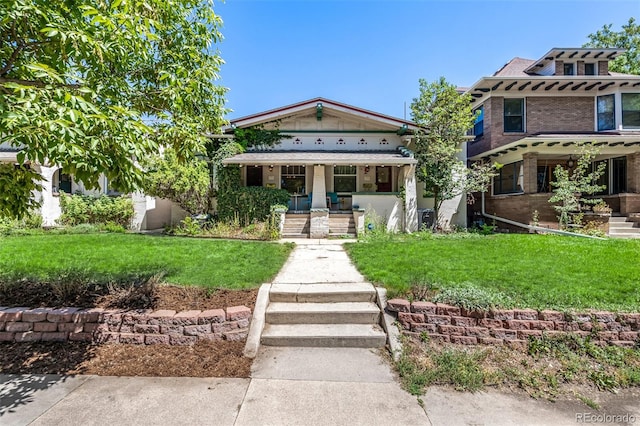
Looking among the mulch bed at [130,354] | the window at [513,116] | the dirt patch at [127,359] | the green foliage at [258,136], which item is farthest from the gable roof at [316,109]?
the dirt patch at [127,359]

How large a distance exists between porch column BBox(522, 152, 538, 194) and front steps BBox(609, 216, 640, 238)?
3.18 m

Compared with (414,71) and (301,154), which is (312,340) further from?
(414,71)

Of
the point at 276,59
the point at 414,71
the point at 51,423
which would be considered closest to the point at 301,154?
the point at 276,59

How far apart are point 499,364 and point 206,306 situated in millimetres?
4035

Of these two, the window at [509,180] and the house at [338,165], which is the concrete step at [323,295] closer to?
the house at [338,165]

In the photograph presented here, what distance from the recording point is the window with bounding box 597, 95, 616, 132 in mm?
15430

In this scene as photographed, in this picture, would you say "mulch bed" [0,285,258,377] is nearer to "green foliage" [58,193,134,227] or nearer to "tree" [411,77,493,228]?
"green foliage" [58,193,134,227]

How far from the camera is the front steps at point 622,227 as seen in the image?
12.3 meters

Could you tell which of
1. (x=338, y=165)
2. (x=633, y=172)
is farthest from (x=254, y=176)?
(x=633, y=172)

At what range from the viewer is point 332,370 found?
3.72 metres

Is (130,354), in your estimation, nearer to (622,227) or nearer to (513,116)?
(622,227)

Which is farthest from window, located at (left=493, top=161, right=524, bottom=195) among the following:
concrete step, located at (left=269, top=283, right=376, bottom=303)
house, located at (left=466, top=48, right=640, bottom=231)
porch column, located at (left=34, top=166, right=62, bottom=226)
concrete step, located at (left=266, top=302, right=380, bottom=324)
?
porch column, located at (left=34, top=166, right=62, bottom=226)

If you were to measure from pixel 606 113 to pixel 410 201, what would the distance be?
11513 mm

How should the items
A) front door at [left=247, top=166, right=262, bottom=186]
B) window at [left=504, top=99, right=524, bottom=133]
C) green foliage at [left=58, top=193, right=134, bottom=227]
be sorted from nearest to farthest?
green foliage at [left=58, top=193, right=134, bottom=227], window at [left=504, top=99, right=524, bottom=133], front door at [left=247, top=166, right=262, bottom=186]
